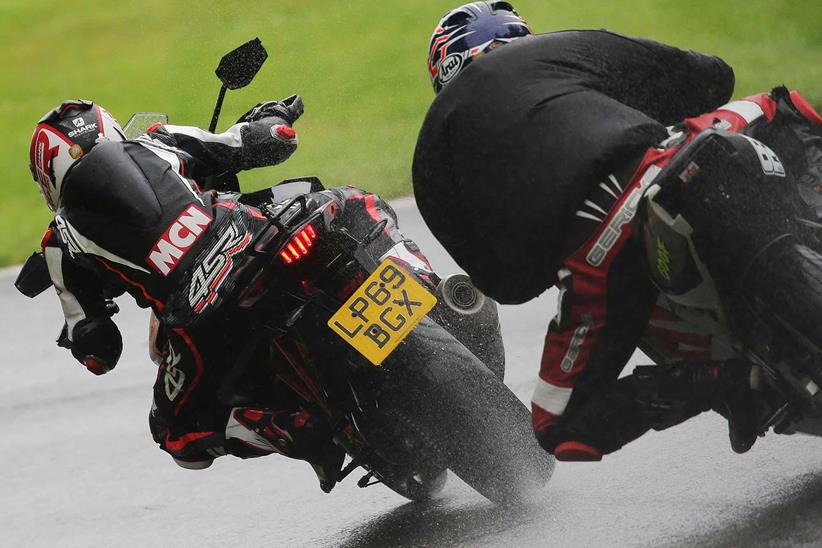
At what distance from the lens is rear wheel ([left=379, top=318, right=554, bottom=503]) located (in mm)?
4832

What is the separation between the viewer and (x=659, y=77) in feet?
13.6

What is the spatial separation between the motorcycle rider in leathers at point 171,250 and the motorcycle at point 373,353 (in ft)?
0.20

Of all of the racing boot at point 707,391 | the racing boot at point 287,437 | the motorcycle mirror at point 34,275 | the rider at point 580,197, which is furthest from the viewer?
the motorcycle mirror at point 34,275

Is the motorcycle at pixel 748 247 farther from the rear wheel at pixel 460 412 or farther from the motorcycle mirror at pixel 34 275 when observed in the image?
the motorcycle mirror at pixel 34 275

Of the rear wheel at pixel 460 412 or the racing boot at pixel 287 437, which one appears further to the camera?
the racing boot at pixel 287 437

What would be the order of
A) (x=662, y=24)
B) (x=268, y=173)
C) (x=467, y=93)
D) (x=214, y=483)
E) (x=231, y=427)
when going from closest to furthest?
(x=467, y=93) → (x=231, y=427) → (x=214, y=483) → (x=268, y=173) → (x=662, y=24)

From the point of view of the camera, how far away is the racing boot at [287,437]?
496 centimetres

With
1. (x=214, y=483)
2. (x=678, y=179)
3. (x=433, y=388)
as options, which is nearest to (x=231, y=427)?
(x=433, y=388)

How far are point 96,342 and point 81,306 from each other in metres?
0.13

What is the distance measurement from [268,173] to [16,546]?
7.43 metres

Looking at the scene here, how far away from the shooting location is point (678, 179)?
12.0 ft

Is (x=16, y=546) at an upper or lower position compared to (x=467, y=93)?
lower

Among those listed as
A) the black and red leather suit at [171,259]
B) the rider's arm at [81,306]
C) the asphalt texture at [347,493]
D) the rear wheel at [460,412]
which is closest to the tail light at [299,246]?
the black and red leather suit at [171,259]

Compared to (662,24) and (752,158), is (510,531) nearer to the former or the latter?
(752,158)
